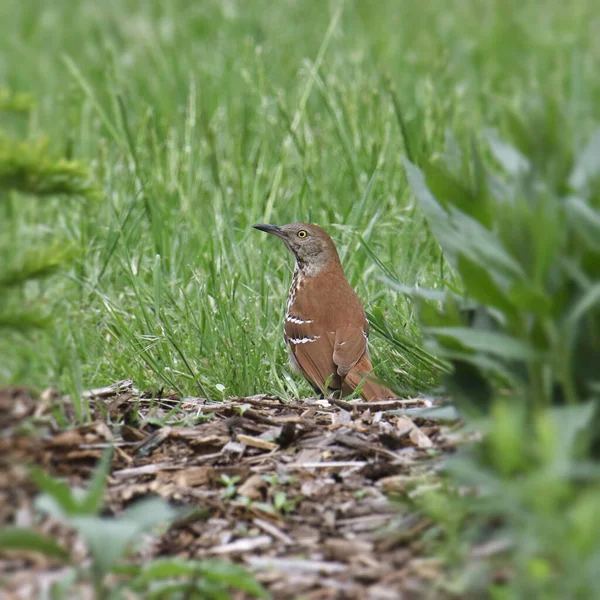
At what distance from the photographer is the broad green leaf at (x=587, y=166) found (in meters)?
3.16

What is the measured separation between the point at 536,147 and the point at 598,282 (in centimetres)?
41

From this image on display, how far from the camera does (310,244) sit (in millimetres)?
6234

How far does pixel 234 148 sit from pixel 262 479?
3.98 m

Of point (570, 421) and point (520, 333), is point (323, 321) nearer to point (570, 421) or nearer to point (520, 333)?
point (520, 333)

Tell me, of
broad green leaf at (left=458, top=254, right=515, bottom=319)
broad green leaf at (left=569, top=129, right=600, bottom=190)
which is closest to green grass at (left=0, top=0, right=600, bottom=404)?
broad green leaf at (left=569, top=129, right=600, bottom=190)

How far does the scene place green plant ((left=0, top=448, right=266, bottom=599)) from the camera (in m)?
2.75

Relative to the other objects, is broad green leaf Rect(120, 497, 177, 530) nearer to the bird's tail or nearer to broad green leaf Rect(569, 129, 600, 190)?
broad green leaf Rect(569, 129, 600, 190)

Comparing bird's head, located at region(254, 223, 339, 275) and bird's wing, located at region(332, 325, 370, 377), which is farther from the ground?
bird's head, located at region(254, 223, 339, 275)

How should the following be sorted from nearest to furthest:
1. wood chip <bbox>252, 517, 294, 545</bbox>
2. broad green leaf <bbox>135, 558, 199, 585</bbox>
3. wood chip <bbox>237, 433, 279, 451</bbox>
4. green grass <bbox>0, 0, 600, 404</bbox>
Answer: broad green leaf <bbox>135, 558, 199, 585</bbox>
wood chip <bbox>252, 517, 294, 545</bbox>
wood chip <bbox>237, 433, 279, 451</bbox>
green grass <bbox>0, 0, 600, 404</bbox>

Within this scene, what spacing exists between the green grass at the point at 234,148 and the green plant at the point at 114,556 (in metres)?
0.70

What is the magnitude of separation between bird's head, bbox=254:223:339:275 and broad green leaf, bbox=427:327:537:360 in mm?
3090

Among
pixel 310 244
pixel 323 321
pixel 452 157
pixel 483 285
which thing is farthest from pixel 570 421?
pixel 310 244

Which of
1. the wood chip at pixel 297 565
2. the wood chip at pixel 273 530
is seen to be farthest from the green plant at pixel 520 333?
the wood chip at pixel 273 530

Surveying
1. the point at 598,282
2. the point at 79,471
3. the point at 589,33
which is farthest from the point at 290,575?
the point at 589,33
